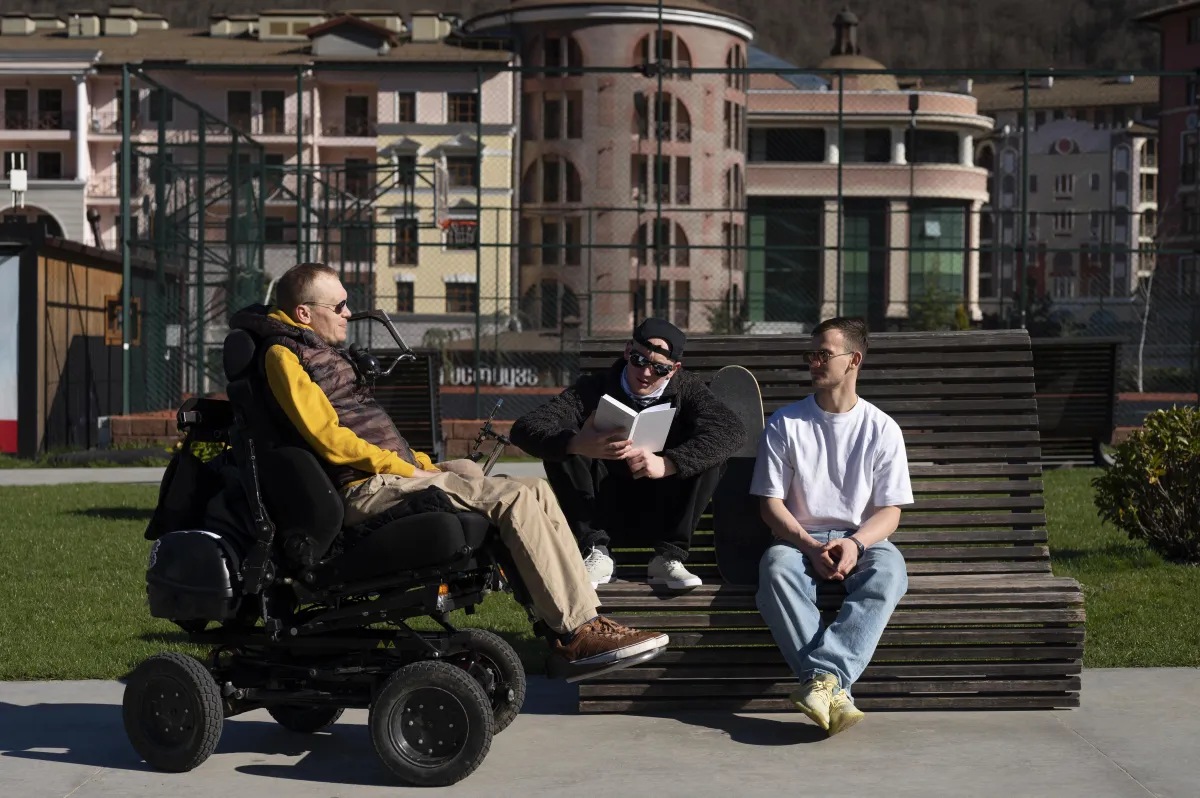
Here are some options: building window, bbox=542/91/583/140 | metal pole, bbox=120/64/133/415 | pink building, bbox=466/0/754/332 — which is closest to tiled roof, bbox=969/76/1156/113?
pink building, bbox=466/0/754/332

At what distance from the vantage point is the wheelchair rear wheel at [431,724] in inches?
225

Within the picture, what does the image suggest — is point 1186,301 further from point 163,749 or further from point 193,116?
point 193,116

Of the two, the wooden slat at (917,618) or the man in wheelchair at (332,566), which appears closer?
the man in wheelchair at (332,566)

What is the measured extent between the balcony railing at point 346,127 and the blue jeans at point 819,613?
76.3 m

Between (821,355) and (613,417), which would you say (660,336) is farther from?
(821,355)

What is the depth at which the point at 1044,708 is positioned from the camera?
667cm

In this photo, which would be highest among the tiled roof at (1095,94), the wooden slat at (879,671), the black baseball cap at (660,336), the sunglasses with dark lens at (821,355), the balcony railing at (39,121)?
the tiled roof at (1095,94)

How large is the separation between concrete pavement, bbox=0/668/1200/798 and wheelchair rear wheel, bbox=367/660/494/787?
7 cm

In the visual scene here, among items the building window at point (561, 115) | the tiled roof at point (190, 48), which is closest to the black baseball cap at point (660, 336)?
the building window at point (561, 115)

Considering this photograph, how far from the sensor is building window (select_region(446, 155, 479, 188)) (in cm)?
7481

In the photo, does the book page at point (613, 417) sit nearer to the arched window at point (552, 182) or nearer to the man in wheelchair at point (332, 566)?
the man in wheelchair at point (332, 566)

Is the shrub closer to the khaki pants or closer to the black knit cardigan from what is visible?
the black knit cardigan

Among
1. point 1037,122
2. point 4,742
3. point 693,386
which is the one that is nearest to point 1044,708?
point 693,386

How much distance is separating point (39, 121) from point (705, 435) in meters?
85.0
